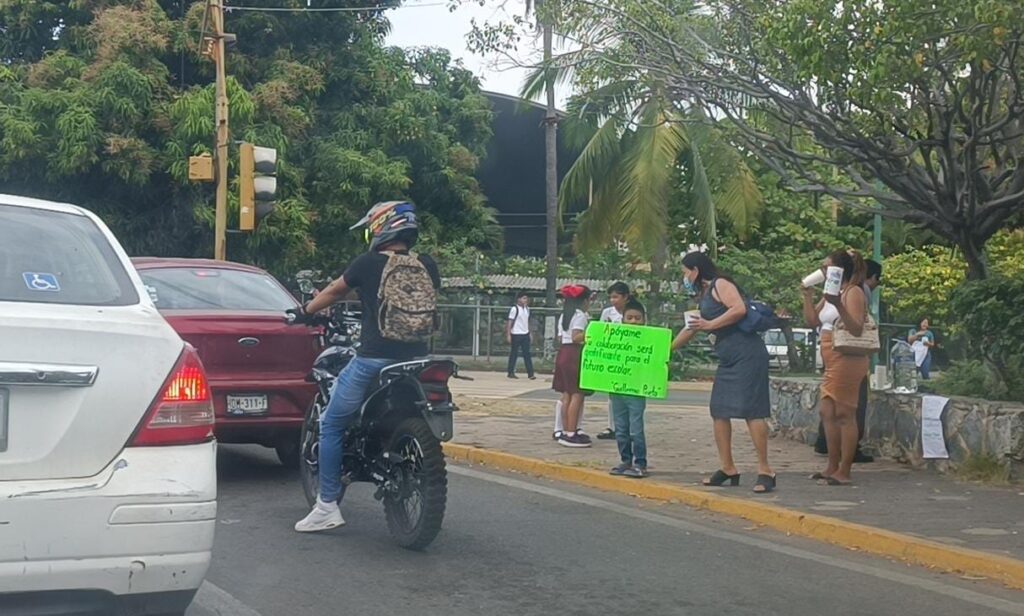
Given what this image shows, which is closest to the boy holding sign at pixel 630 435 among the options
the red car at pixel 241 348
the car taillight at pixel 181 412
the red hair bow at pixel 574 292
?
the red hair bow at pixel 574 292

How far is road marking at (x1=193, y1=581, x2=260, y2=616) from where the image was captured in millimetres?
5621

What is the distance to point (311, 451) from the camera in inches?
298

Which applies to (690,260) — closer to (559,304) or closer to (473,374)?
(473,374)

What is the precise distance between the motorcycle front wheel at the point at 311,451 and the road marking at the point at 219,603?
154 cm

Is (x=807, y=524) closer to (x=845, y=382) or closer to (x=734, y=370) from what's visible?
(x=734, y=370)

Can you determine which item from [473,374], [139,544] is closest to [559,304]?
[473,374]

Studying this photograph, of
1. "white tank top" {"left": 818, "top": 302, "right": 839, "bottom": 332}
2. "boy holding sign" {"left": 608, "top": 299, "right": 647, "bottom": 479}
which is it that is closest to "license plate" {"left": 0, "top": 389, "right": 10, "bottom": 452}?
"boy holding sign" {"left": 608, "top": 299, "right": 647, "bottom": 479}

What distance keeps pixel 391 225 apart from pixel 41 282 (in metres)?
2.75

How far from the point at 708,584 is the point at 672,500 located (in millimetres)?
2539

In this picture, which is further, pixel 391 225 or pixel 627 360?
pixel 627 360

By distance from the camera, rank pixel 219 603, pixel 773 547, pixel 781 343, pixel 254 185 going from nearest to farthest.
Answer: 1. pixel 219 603
2. pixel 773 547
3. pixel 254 185
4. pixel 781 343

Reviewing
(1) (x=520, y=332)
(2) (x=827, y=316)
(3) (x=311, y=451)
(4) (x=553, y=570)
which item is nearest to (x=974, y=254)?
(2) (x=827, y=316)

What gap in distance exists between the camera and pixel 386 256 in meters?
6.94

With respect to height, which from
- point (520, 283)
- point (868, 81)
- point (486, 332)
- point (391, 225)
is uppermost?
point (868, 81)
